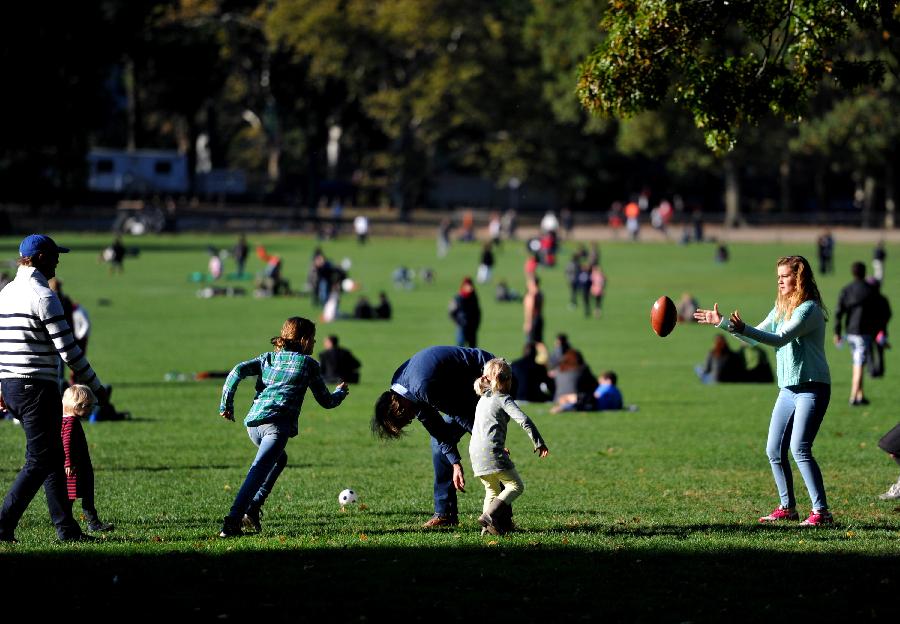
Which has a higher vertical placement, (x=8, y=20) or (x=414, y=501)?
(x=8, y=20)

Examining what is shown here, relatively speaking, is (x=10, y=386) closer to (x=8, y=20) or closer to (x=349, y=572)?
(x=349, y=572)

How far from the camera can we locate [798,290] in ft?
31.5

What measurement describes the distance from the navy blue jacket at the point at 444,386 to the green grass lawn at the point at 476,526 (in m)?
0.76

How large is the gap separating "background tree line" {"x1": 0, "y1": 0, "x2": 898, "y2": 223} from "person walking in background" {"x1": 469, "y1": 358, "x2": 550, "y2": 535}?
57102mm

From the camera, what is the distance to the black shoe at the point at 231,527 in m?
9.35

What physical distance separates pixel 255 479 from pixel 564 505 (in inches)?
117

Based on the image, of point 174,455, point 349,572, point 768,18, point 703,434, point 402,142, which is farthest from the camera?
point 402,142

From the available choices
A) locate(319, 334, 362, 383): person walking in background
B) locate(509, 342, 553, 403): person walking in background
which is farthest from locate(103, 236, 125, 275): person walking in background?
locate(509, 342, 553, 403): person walking in background

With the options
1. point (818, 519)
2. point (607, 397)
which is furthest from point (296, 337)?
point (607, 397)

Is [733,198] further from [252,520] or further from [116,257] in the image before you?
[252,520]

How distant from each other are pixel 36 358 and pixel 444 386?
8.77 feet

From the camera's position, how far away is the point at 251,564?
332 inches

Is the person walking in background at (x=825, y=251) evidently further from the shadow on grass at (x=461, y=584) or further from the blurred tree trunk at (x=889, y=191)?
the shadow on grass at (x=461, y=584)

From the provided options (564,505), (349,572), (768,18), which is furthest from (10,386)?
(768,18)
